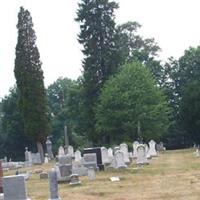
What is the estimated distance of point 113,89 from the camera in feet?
151

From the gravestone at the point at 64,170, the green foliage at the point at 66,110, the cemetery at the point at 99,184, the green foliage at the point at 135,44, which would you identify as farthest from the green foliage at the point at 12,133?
the gravestone at the point at 64,170

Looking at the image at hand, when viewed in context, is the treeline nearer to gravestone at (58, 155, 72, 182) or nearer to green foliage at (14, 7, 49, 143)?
green foliage at (14, 7, 49, 143)

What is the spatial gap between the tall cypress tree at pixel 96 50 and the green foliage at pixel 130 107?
96.5 inches

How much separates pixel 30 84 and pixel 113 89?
6.95 m

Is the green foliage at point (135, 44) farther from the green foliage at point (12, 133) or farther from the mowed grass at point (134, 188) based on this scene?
the mowed grass at point (134, 188)

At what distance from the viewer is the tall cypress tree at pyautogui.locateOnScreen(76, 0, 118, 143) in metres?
50.3

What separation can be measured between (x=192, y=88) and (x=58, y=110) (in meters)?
32.3

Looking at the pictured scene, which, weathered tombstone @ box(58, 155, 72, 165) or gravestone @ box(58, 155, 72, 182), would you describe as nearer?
gravestone @ box(58, 155, 72, 182)

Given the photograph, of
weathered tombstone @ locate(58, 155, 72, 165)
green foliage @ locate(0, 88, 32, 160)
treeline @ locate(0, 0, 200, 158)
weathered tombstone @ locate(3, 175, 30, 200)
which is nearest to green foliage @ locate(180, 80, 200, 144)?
treeline @ locate(0, 0, 200, 158)

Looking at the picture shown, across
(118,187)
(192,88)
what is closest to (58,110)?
(192,88)

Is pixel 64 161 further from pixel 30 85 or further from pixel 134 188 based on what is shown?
pixel 30 85

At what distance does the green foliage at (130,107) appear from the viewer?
45688 millimetres

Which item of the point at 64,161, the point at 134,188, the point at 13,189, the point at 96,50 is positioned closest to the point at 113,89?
the point at 96,50

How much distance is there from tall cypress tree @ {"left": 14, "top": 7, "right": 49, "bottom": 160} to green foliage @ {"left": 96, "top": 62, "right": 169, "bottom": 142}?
5.00m
